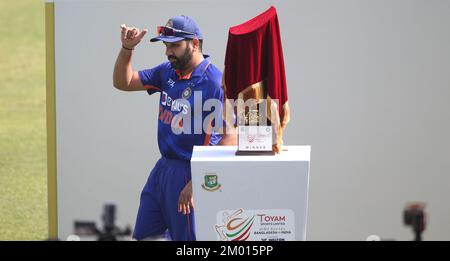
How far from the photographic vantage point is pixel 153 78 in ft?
21.0

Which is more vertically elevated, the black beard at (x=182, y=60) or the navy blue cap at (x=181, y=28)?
the navy blue cap at (x=181, y=28)

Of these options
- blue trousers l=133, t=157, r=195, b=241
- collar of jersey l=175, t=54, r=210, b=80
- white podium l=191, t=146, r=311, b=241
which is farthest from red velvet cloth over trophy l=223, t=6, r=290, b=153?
blue trousers l=133, t=157, r=195, b=241

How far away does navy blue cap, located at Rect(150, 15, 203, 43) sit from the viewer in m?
6.15

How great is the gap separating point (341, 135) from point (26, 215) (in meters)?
2.84

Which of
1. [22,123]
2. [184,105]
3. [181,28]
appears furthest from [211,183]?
[22,123]

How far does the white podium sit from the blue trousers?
2.08 ft

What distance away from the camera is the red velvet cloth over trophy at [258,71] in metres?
5.66

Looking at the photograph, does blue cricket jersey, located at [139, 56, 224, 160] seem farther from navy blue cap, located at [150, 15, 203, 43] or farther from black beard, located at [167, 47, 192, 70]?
navy blue cap, located at [150, 15, 203, 43]

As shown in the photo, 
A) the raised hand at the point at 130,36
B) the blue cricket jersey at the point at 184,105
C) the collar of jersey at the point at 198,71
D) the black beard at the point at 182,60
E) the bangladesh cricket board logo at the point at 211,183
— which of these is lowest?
the bangladesh cricket board logo at the point at 211,183

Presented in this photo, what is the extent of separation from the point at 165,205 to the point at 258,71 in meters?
1.11

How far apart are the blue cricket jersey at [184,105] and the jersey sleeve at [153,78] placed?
0.6 inches

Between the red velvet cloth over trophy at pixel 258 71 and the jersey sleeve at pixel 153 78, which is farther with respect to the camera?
the jersey sleeve at pixel 153 78

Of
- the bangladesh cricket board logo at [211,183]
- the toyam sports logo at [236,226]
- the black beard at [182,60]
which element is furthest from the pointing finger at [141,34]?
the toyam sports logo at [236,226]

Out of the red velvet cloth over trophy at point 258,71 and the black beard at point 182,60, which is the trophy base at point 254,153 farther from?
the black beard at point 182,60
